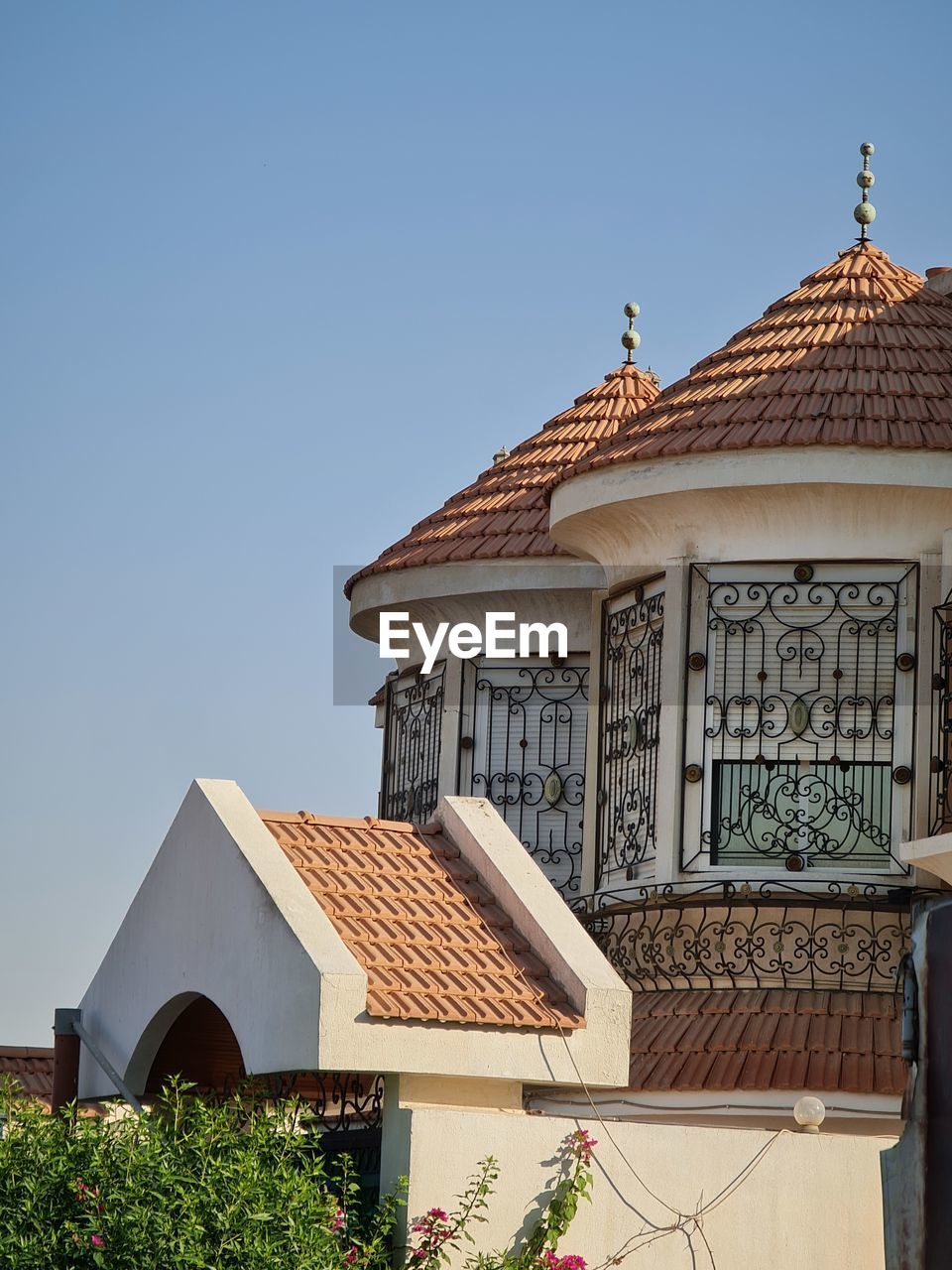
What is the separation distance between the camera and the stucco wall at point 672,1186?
10.4 meters

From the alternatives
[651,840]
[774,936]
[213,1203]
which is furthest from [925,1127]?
[651,840]

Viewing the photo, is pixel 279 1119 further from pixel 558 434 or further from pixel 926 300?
pixel 558 434

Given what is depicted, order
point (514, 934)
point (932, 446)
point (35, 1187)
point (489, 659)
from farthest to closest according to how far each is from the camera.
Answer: point (489, 659)
point (932, 446)
point (514, 934)
point (35, 1187)

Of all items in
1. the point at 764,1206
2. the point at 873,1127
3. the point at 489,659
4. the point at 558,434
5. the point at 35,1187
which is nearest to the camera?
the point at 35,1187

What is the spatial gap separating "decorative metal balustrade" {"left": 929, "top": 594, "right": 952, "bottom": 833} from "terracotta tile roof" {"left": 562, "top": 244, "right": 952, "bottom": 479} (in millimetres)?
1176

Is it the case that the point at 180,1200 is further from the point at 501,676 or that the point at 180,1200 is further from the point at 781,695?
the point at 501,676

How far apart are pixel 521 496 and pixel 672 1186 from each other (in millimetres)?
8994

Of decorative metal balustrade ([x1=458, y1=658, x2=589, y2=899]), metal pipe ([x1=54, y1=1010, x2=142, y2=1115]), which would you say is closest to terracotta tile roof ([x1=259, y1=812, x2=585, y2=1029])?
metal pipe ([x1=54, y1=1010, x2=142, y2=1115])

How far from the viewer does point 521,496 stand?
62.1 ft

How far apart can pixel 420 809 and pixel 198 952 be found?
691 cm

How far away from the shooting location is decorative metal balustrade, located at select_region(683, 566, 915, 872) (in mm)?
14883

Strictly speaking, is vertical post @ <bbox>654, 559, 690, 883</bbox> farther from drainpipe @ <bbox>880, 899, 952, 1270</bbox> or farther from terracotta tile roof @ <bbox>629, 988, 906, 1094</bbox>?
drainpipe @ <bbox>880, 899, 952, 1270</bbox>

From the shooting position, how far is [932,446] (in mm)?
14633

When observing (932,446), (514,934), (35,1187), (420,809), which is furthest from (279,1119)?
(420,809)
